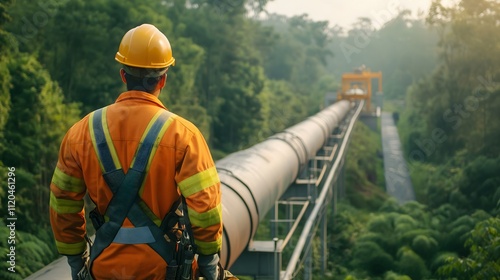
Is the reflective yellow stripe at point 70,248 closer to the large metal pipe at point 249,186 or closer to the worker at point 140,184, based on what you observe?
the worker at point 140,184

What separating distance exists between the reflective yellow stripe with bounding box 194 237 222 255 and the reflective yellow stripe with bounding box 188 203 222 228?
4.9 inches

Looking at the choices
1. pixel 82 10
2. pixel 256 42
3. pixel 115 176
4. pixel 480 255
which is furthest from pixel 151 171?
pixel 256 42

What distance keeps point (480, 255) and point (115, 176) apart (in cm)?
641

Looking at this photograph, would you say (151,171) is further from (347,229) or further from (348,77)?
(348,77)

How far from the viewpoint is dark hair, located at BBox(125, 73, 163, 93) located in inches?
140

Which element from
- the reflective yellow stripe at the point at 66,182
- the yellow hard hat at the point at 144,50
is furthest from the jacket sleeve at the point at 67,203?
the yellow hard hat at the point at 144,50

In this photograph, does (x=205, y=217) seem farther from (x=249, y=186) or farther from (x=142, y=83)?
(x=249, y=186)

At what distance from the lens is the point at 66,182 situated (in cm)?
347

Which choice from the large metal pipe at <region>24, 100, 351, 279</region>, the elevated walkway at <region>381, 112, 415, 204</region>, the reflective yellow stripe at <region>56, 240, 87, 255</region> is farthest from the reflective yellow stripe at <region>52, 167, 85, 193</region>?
the elevated walkway at <region>381, 112, 415, 204</region>

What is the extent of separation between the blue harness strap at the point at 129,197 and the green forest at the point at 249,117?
18.2 feet

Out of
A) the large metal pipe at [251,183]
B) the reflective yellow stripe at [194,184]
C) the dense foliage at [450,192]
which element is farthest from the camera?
the dense foliage at [450,192]

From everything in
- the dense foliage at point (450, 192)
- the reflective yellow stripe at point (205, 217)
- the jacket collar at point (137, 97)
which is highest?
the jacket collar at point (137, 97)

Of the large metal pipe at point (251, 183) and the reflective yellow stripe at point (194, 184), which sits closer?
the reflective yellow stripe at point (194, 184)

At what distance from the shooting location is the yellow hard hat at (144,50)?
3516 millimetres
